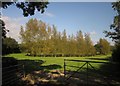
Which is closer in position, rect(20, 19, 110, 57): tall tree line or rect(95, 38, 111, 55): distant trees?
rect(20, 19, 110, 57): tall tree line

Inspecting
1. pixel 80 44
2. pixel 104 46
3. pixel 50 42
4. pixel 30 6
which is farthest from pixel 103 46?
pixel 30 6

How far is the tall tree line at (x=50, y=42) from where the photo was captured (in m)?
47.4

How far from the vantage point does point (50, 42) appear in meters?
51.6

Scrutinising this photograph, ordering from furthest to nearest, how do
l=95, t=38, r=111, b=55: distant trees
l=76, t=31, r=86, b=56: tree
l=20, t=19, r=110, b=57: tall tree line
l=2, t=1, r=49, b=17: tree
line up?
1. l=95, t=38, r=111, b=55: distant trees
2. l=76, t=31, r=86, b=56: tree
3. l=20, t=19, r=110, b=57: tall tree line
4. l=2, t=1, r=49, b=17: tree

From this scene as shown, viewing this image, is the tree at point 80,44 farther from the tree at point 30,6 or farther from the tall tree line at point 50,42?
the tree at point 30,6

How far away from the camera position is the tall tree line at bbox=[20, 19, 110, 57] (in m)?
47.4

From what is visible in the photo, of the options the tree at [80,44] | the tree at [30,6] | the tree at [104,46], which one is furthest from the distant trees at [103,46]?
the tree at [30,6]

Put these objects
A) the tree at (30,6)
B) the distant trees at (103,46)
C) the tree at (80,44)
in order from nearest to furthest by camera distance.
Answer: the tree at (30,6), the tree at (80,44), the distant trees at (103,46)

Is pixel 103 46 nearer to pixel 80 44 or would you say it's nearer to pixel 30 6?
pixel 80 44

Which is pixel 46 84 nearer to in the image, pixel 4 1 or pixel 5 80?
pixel 5 80

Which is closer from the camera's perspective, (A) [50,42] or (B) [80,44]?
(A) [50,42]

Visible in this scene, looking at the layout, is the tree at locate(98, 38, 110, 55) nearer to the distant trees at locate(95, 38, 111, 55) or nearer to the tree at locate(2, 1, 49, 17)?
the distant trees at locate(95, 38, 111, 55)

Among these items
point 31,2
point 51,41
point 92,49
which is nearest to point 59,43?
point 51,41

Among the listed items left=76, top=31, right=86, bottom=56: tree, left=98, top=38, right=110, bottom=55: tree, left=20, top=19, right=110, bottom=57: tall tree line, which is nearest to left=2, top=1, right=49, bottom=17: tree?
left=20, top=19, right=110, bottom=57: tall tree line
